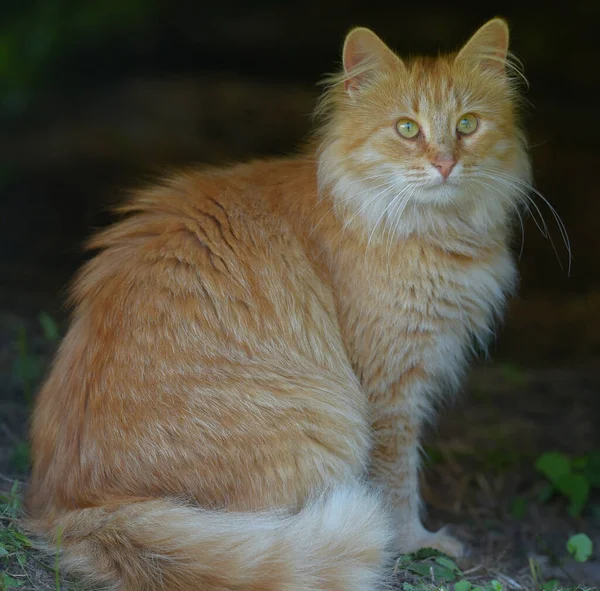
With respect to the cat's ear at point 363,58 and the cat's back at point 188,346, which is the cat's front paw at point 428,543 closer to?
the cat's back at point 188,346

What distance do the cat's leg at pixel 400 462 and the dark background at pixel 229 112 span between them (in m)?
2.58

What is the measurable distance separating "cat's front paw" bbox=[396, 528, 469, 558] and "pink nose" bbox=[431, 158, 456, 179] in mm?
1495

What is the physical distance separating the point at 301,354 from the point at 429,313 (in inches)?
21.2

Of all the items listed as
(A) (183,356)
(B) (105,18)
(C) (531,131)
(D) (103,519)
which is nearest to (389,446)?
(A) (183,356)

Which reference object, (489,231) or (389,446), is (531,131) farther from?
(389,446)

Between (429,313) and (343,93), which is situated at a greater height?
(343,93)

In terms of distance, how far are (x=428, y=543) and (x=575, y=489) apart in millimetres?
1087

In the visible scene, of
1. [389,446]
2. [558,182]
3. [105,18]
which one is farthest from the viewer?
[558,182]

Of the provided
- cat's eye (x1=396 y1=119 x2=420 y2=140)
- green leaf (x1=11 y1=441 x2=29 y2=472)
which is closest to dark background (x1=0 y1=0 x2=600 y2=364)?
green leaf (x1=11 y1=441 x2=29 y2=472)

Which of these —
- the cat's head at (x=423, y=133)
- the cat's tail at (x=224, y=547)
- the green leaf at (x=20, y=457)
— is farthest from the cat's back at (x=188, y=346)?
the green leaf at (x=20, y=457)

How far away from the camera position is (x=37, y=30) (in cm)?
508

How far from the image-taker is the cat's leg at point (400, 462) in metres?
→ 3.33

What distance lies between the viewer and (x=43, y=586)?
2.72 metres

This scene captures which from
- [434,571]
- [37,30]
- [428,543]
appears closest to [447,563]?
[434,571]
